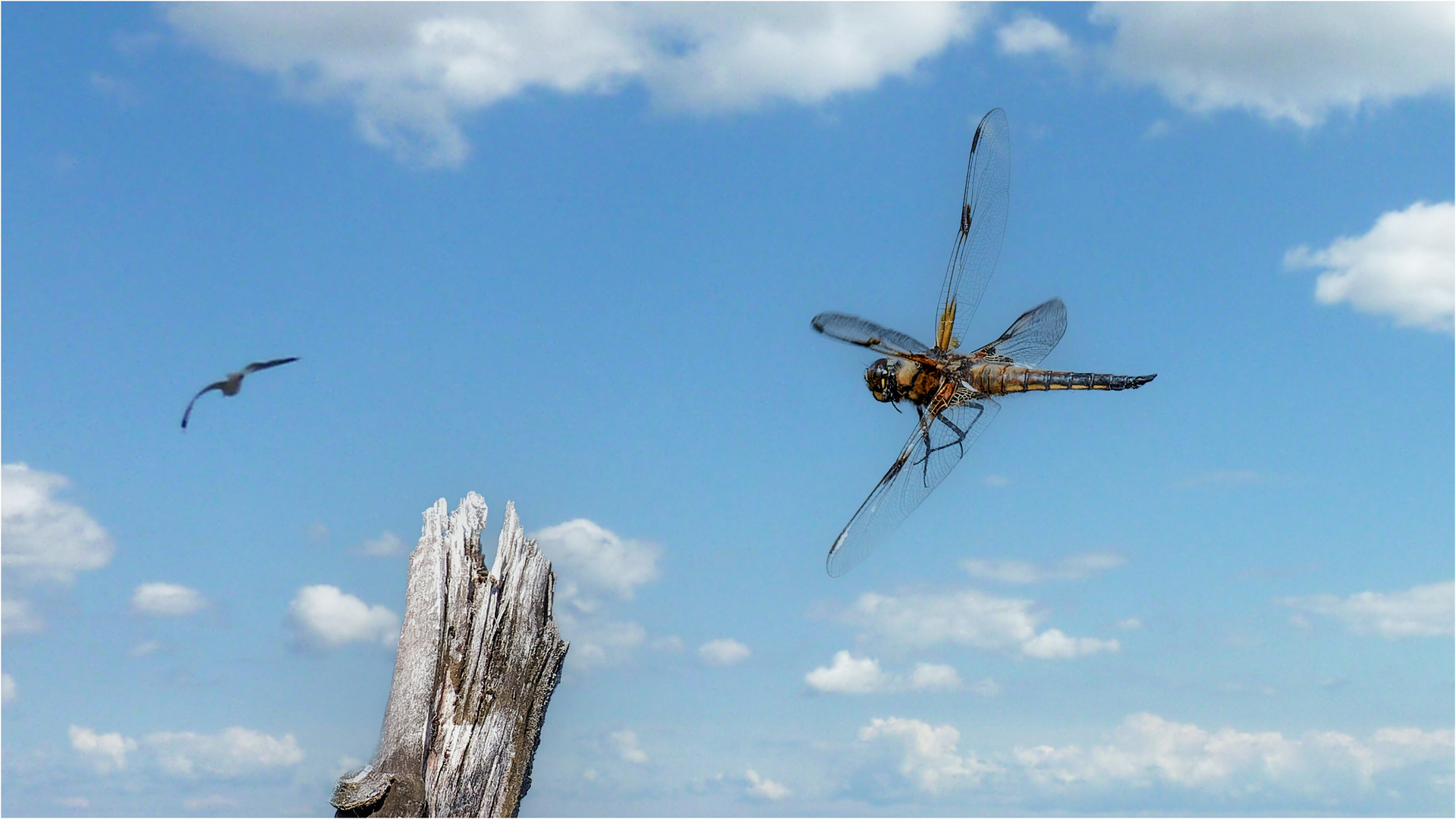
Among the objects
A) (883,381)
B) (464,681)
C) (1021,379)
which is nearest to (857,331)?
(883,381)

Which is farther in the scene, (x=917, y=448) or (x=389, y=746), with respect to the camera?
(x=917, y=448)

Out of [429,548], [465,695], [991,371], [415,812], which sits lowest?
[415,812]

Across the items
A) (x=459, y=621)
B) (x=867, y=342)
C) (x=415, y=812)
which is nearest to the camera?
(x=415, y=812)

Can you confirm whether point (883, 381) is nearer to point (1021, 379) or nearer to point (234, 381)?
point (1021, 379)

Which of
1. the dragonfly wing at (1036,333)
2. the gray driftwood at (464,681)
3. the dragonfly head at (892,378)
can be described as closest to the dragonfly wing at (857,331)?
the dragonfly head at (892,378)

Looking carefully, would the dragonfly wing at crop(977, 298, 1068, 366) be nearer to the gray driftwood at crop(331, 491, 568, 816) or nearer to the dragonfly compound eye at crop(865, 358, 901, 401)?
the dragonfly compound eye at crop(865, 358, 901, 401)

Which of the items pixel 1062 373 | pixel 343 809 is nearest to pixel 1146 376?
pixel 1062 373

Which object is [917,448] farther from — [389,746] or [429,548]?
[389,746]
